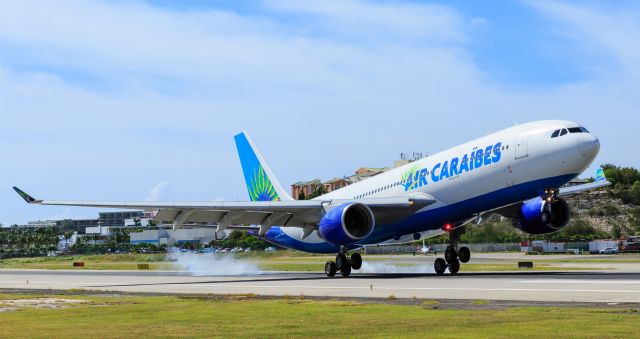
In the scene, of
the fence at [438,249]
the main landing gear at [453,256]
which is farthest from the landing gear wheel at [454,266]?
the fence at [438,249]

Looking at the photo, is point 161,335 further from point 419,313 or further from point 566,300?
point 566,300

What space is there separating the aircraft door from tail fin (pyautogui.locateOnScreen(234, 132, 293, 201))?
21.4m

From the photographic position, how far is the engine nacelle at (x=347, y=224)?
42031mm

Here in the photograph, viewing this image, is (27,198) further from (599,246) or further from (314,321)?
(599,246)

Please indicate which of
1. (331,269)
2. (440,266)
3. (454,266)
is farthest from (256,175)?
(454,266)

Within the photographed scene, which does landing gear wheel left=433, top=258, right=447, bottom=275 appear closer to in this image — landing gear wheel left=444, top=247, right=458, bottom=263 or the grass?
landing gear wheel left=444, top=247, right=458, bottom=263

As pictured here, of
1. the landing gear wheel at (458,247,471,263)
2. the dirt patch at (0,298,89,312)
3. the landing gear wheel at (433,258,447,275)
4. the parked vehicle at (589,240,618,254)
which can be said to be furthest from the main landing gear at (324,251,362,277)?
the parked vehicle at (589,240,618,254)

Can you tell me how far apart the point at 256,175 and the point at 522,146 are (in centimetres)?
2442

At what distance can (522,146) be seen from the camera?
129ft

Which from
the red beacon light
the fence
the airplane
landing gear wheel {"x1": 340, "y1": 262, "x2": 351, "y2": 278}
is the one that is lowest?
landing gear wheel {"x1": 340, "y1": 262, "x2": 351, "y2": 278}

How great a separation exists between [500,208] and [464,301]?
66.6 feet

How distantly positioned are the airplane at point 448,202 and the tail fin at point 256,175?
22.3ft

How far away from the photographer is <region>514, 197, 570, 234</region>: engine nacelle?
39.5 metres

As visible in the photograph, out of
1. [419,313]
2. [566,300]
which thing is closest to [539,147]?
[566,300]
